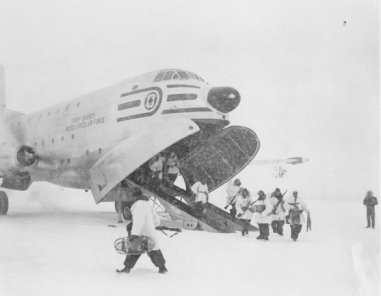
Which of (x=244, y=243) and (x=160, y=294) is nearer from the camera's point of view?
(x=160, y=294)

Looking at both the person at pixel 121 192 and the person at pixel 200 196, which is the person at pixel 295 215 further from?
the person at pixel 121 192

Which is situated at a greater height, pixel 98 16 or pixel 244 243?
pixel 98 16

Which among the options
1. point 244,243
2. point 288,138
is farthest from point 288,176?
point 244,243

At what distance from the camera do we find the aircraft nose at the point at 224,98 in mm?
12023

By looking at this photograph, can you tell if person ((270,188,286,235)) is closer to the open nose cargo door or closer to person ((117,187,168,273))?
the open nose cargo door

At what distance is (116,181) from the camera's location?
11922mm

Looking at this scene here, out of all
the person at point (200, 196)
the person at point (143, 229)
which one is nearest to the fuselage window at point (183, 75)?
the person at point (200, 196)

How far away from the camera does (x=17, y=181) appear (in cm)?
1622

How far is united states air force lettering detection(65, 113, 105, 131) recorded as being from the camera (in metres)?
14.0

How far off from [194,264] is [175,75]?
19.7ft

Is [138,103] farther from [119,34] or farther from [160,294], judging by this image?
[160,294]

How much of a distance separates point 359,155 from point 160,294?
676cm

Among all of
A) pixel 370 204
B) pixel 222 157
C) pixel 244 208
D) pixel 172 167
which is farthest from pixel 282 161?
pixel 172 167

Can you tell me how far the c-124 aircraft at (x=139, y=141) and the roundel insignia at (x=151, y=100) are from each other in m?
0.03
